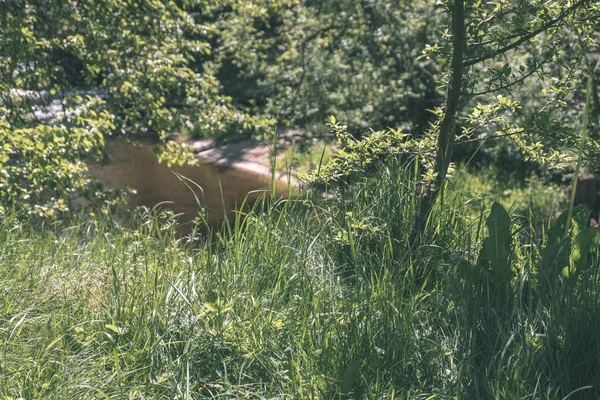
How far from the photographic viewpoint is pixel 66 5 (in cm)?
751

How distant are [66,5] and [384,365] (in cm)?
602

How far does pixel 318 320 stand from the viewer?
2895 mm

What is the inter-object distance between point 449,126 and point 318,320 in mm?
1423

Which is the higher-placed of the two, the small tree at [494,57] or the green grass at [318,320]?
the small tree at [494,57]

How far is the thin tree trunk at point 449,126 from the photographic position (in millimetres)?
3645

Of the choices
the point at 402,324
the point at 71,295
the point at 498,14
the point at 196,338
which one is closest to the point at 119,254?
the point at 71,295

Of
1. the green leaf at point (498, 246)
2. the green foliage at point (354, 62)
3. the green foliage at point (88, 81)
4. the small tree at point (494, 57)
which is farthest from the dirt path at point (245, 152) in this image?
the green leaf at point (498, 246)

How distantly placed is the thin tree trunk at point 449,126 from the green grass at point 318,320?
2.5 inches

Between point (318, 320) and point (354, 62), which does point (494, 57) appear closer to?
point (318, 320)

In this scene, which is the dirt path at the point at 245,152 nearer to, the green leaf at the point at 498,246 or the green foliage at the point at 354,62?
the green foliage at the point at 354,62

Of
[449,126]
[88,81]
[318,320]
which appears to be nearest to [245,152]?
[88,81]

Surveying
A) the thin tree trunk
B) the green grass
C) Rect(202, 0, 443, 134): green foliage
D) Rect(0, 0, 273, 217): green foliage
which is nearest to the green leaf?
the green grass

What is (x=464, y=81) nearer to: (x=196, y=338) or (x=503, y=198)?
(x=196, y=338)

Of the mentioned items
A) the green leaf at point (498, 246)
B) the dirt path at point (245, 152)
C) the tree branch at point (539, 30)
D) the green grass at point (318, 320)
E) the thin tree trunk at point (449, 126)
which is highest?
the tree branch at point (539, 30)
